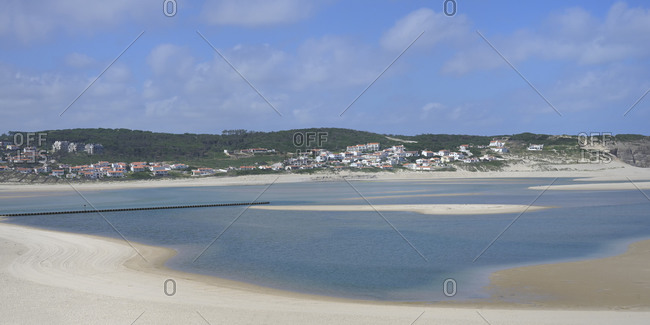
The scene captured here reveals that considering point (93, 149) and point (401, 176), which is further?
point (93, 149)

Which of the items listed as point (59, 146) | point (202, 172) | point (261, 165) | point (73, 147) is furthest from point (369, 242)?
point (73, 147)

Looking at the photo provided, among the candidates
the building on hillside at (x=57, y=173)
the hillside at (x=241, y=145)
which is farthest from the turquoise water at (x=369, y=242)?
the hillside at (x=241, y=145)

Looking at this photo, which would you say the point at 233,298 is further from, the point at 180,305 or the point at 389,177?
the point at 389,177

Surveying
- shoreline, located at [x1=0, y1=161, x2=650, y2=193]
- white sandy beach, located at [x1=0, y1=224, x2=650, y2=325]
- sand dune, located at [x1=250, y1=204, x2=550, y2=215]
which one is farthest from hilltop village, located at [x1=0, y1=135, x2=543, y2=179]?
white sandy beach, located at [x1=0, y1=224, x2=650, y2=325]

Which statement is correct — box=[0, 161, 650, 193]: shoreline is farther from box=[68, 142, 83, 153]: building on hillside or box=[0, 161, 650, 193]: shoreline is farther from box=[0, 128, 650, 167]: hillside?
box=[68, 142, 83, 153]: building on hillside

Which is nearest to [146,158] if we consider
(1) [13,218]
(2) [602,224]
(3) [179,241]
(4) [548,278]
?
(1) [13,218]

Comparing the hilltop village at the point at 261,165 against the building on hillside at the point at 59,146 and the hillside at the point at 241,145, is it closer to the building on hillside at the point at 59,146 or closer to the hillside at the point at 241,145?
the building on hillside at the point at 59,146
